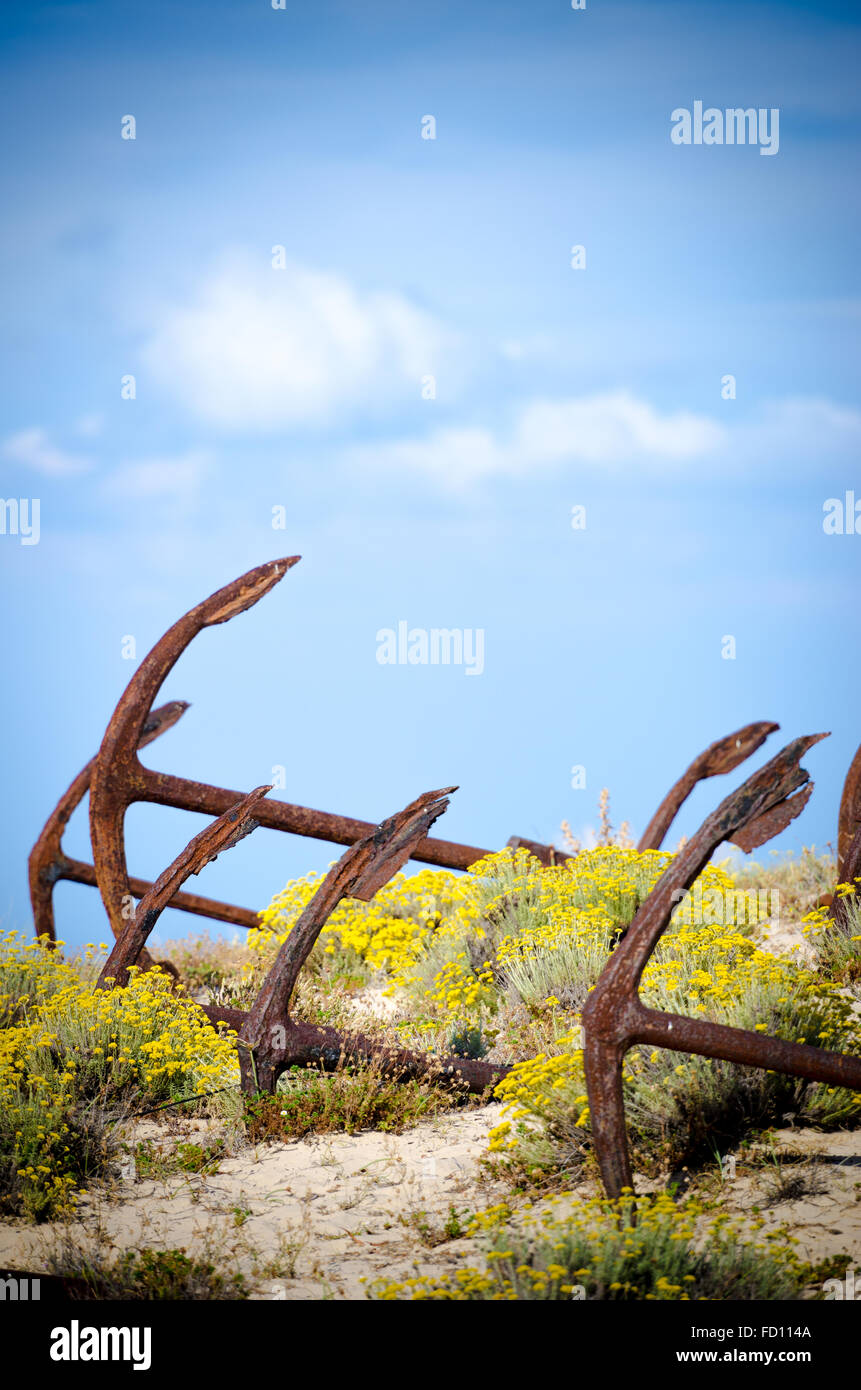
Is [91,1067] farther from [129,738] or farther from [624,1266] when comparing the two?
[624,1266]

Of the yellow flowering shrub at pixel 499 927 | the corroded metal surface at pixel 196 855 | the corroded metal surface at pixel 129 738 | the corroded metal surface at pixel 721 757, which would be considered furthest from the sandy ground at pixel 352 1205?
the corroded metal surface at pixel 721 757

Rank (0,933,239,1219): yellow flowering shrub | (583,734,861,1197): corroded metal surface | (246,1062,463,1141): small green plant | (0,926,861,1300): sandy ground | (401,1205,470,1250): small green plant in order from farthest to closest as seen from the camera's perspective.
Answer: (246,1062,463,1141): small green plant → (0,933,239,1219): yellow flowering shrub → (401,1205,470,1250): small green plant → (0,926,861,1300): sandy ground → (583,734,861,1197): corroded metal surface

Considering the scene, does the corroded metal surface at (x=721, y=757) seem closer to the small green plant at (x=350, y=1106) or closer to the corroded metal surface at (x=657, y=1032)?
the small green plant at (x=350, y=1106)

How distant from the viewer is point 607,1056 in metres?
3.80

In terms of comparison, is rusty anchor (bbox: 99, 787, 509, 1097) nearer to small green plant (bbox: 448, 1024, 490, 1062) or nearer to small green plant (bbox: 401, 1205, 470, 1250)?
small green plant (bbox: 448, 1024, 490, 1062)

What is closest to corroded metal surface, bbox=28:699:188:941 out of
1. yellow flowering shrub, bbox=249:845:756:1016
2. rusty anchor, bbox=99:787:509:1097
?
yellow flowering shrub, bbox=249:845:756:1016

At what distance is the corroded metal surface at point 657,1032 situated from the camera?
150 inches

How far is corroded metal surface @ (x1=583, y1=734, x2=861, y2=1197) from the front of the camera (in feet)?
12.5

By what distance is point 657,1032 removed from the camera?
3.80m

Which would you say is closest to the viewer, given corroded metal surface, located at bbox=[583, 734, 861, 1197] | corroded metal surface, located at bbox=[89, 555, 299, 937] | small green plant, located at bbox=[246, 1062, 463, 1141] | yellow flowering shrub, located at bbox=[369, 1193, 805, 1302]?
yellow flowering shrub, located at bbox=[369, 1193, 805, 1302]

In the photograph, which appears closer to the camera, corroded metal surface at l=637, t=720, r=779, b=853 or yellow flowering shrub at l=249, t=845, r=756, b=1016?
corroded metal surface at l=637, t=720, r=779, b=853

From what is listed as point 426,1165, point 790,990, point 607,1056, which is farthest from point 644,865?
point 607,1056
